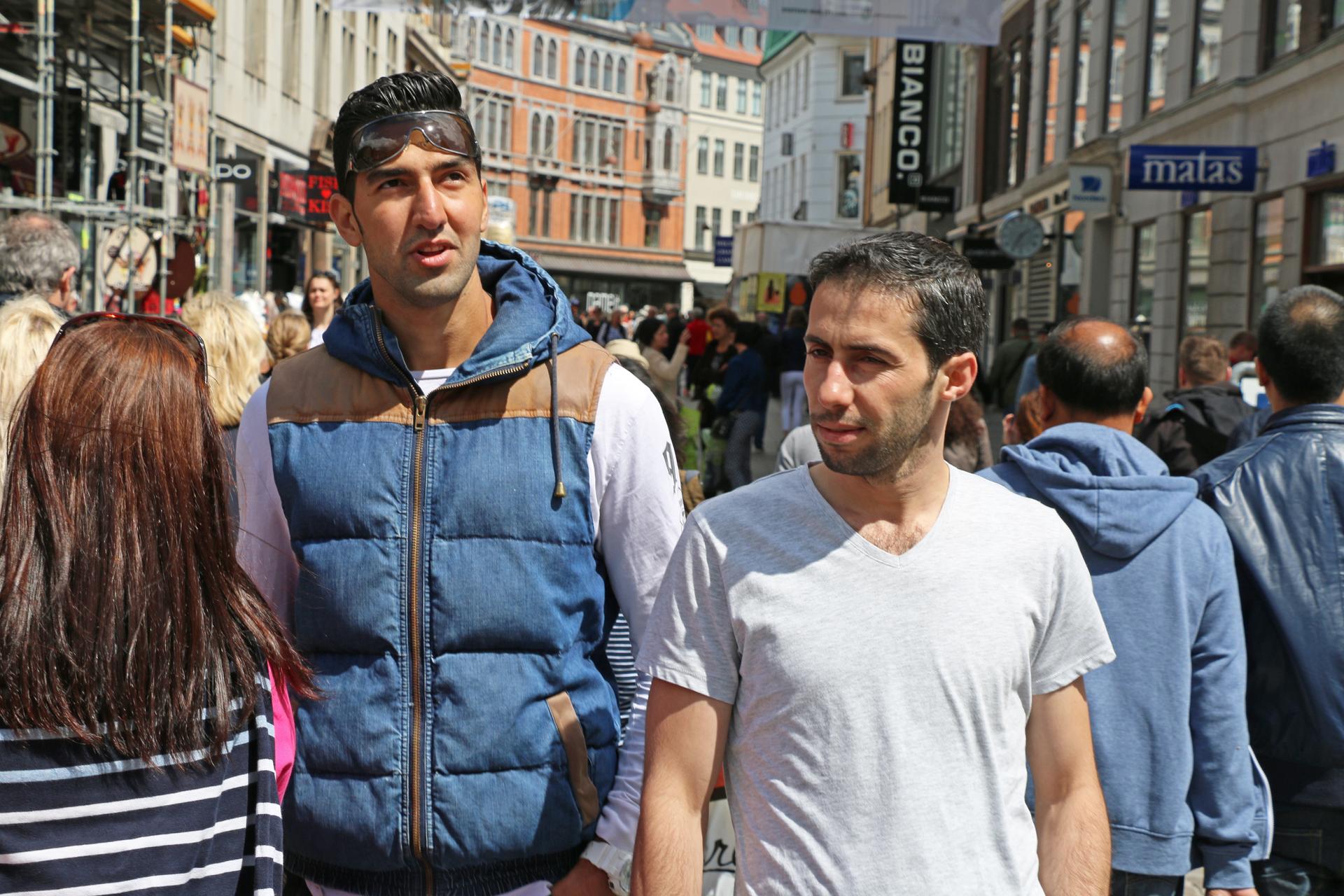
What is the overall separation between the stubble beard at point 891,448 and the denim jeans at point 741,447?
1075 centimetres

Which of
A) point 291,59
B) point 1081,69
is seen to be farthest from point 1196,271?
point 291,59

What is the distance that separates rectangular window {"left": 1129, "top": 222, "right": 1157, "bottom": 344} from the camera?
20547 millimetres

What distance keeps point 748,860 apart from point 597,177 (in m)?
78.0

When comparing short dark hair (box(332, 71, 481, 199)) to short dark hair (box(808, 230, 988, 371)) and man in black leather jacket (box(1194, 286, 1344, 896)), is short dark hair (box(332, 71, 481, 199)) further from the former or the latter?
man in black leather jacket (box(1194, 286, 1344, 896))

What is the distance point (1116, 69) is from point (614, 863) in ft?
74.1

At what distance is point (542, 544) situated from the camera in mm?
2484

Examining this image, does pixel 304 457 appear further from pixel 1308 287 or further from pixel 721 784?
pixel 1308 287

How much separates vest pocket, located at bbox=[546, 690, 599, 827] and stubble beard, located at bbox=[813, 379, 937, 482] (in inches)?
24.5

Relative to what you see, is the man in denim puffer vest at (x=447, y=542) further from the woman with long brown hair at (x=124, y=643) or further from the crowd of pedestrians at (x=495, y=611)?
the woman with long brown hair at (x=124, y=643)

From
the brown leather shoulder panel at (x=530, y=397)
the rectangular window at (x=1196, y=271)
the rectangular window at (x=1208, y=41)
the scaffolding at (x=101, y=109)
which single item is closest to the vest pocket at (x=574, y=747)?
the brown leather shoulder panel at (x=530, y=397)

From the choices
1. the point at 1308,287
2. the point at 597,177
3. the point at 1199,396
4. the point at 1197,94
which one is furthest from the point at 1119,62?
the point at 597,177

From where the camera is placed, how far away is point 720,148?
85.4 metres

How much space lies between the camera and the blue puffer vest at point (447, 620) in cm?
239

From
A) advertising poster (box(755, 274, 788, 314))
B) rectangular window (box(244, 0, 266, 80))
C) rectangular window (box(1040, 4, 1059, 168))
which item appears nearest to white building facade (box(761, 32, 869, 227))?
rectangular window (box(1040, 4, 1059, 168))
